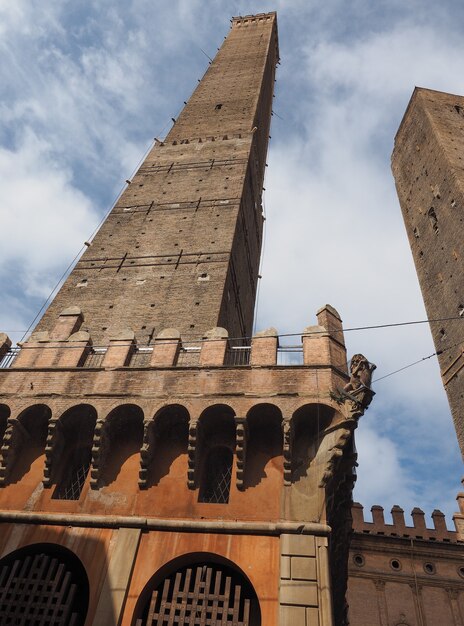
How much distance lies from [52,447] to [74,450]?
543 millimetres

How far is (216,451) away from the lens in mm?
8617

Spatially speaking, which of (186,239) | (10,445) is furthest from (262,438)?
(186,239)

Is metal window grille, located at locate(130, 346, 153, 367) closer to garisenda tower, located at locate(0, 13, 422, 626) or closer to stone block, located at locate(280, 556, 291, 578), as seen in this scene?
garisenda tower, located at locate(0, 13, 422, 626)

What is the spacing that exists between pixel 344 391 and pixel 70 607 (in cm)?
469

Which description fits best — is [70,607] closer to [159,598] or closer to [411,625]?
[159,598]

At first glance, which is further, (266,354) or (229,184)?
(229,184)

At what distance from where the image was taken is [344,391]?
26.5 ft

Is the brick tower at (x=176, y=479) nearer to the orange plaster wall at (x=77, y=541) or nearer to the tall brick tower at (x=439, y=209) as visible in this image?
the orange plaster wall at (x=77, y=541)

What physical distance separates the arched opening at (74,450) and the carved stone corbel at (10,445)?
0.72 metres

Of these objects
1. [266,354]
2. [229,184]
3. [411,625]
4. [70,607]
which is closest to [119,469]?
[70,607]

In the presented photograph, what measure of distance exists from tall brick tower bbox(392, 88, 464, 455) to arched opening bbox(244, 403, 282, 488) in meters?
12.3

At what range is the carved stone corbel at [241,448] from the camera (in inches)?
311

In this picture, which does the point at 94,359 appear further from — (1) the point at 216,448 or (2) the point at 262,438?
(2) the point at 262,438

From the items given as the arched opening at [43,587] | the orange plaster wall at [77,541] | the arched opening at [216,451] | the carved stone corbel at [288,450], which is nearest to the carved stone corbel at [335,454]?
the carved stone corbel at [288,450]
